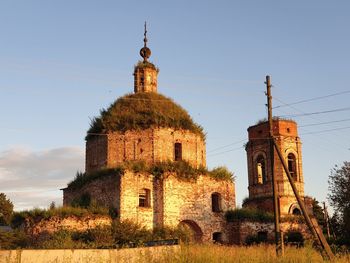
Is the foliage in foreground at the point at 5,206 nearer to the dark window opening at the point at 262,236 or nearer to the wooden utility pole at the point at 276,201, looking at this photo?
the dark window opening at the point at 262,236

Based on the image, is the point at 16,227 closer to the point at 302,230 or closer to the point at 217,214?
the point at 217,214

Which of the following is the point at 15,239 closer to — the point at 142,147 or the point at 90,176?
the point at 90,176

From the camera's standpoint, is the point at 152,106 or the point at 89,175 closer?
the point at 89,175

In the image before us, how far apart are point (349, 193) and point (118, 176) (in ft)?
38.0

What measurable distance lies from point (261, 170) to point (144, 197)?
12217mm

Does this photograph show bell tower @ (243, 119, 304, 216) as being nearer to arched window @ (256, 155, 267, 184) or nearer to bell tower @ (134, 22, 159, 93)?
arched window @ (256, 155, 267, 184)

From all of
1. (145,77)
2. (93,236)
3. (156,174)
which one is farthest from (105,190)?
(145,77)

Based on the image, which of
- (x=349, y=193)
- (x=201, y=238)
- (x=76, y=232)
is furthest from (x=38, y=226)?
(x=349, y=193)

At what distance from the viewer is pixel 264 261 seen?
34.6ft

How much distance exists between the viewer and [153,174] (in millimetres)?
24438

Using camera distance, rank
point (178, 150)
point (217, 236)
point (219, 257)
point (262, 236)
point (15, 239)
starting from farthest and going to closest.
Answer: point (178, 150), point (262, 236), point (217, 236), point (15, 239), point (219, 257)

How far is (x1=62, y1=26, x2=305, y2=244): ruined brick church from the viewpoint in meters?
23.8

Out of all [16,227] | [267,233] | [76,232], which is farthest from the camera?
[267,233]

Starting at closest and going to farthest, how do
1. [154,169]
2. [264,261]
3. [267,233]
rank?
[264,261] → [154,169] → [267,233]
